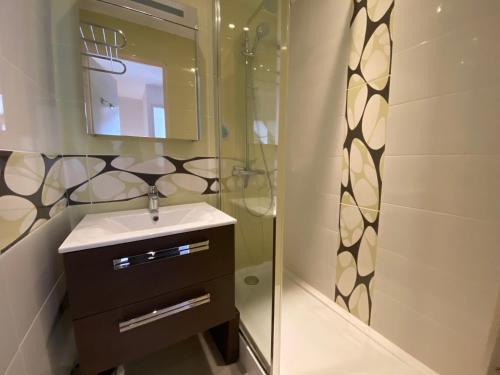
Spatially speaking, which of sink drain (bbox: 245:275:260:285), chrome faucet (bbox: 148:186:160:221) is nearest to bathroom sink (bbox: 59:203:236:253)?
chrome faucet (bbox: 148:186:160:221)

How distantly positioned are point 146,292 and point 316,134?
144 centimetres

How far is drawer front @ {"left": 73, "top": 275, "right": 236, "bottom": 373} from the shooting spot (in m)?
0.77

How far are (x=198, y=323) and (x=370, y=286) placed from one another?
1.02m

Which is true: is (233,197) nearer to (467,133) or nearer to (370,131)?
(370,131)

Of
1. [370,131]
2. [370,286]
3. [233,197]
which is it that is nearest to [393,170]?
[370,131]

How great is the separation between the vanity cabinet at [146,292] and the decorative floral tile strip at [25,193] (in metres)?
0.17

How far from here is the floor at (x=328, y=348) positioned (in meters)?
1.10

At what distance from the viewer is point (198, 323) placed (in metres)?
0.96

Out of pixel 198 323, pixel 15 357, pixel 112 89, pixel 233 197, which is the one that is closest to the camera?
pixel 15 357

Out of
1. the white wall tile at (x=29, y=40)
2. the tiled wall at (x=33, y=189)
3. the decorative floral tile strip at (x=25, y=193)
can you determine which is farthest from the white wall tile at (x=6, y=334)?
the white wall tile at (x=29, y=40)

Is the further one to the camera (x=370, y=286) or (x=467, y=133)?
(x=370, y=286)

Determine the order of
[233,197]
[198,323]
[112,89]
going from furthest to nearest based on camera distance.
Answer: [233,197], [112,89], [198,323]

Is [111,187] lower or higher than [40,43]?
lower

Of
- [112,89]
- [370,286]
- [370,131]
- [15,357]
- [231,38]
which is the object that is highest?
[231,38]
